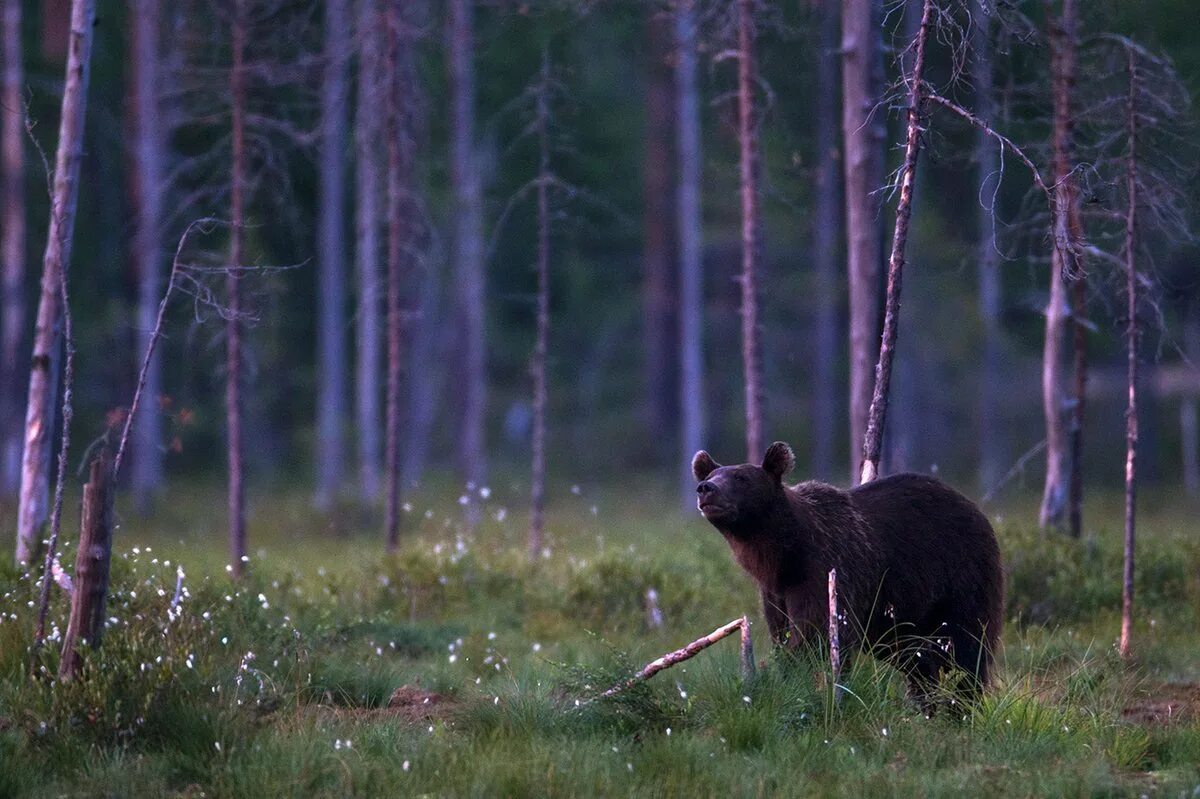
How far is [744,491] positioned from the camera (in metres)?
8.35

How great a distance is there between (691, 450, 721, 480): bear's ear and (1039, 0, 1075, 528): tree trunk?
5.29 m

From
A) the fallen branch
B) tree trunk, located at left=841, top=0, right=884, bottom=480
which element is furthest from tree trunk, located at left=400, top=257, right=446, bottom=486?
the fallen branch

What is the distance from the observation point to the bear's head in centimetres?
823

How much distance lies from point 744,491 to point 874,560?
40.2 inches

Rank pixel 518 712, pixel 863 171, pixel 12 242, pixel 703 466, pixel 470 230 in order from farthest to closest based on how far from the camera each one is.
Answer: pixel 470 230, pixel 12 242, pixel 863 171, pixel 703 466, pixel 518 712

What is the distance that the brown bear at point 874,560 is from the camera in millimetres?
8312

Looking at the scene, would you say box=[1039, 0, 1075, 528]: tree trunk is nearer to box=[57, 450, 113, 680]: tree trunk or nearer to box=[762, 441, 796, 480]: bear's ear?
box=[762, 441, 796, 480]: bear's ear

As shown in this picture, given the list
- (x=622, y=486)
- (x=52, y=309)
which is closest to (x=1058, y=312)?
(x=52, y=309)

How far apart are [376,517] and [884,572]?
670 inches

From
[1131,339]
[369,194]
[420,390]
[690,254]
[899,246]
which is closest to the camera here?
[899,246]

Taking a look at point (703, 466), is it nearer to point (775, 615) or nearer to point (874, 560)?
point (775, 615)

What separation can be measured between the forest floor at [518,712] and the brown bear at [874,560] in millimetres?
452

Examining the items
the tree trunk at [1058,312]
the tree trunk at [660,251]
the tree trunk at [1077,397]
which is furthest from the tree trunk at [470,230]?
the tree trunk at [1077,397]

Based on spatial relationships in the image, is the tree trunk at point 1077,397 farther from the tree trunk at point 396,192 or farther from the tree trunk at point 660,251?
the tree trunk at point 660,251
